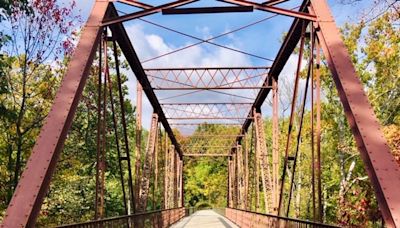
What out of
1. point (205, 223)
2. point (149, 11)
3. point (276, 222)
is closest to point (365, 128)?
point (149, 11)

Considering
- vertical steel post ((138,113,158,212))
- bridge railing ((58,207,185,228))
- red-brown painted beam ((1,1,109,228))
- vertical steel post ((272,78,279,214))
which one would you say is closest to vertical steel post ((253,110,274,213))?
vertical steel post ((272,78,279,214))

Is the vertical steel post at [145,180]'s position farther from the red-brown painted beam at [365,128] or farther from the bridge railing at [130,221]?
the red-brown painted beam at [365,128]

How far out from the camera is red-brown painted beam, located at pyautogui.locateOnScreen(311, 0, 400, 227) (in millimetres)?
5836

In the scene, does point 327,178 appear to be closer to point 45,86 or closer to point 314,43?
point 45,86

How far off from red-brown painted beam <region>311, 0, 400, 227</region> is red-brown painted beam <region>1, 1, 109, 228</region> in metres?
4.07

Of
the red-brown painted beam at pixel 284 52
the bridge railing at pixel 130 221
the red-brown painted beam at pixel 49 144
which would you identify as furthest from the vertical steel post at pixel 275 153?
the red-brown painted beam at pixel 49 144

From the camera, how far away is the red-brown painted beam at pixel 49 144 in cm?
589

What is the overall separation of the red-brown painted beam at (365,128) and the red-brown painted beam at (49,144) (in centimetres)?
407

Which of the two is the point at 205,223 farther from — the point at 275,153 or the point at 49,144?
the point at 49,144

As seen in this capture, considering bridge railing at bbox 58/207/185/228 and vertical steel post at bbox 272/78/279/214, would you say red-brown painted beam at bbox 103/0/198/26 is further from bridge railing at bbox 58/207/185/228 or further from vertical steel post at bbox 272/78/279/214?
vertical steel post at bbox 272/78/279/214

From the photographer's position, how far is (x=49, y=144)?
6.60 m

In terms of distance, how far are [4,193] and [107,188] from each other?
1417 centimetres

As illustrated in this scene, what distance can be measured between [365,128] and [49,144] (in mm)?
4373

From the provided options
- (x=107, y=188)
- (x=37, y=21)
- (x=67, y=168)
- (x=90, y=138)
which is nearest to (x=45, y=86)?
(x=37, y=21)
